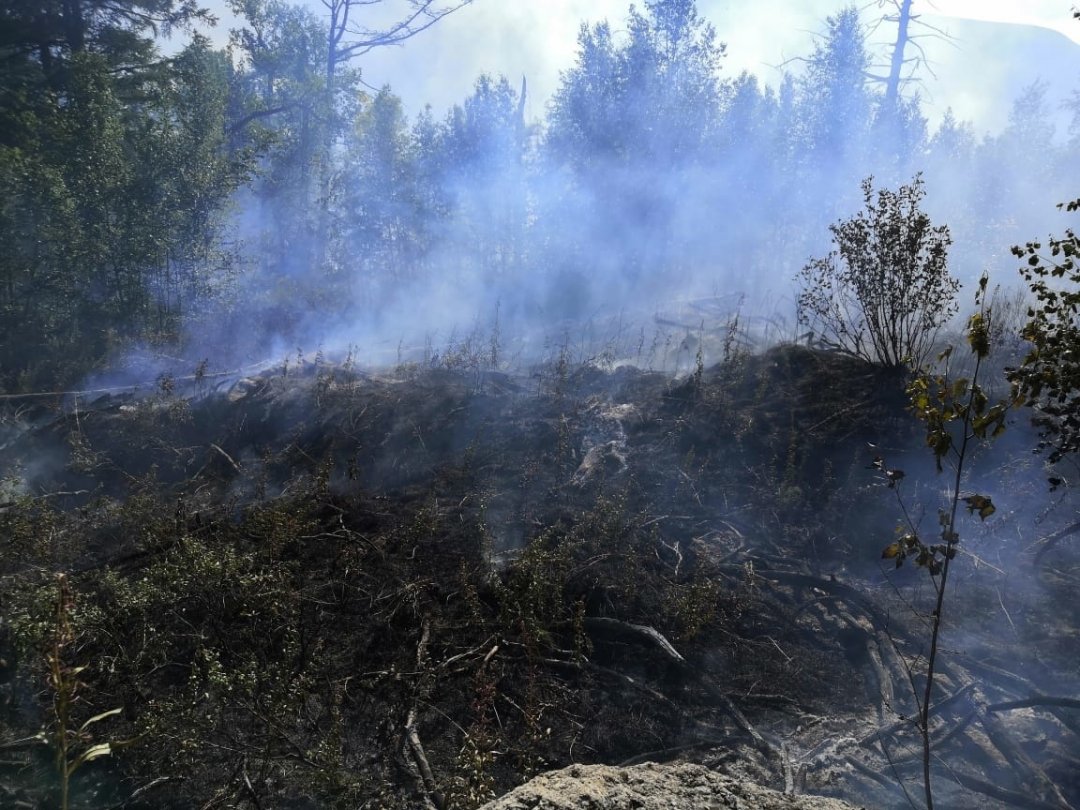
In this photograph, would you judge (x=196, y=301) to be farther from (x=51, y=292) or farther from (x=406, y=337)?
(x=406, y=337)

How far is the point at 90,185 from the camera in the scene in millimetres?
11781

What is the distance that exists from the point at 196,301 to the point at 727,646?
13.5m

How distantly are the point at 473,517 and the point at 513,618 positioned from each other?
170 cm

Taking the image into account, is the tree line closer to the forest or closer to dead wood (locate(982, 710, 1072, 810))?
the forest

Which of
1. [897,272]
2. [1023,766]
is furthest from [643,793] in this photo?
[897,272]

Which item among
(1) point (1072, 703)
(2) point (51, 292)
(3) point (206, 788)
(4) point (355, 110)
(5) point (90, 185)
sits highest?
(4) point (355, 110)

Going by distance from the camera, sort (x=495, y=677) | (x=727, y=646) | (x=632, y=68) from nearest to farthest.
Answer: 1. (x=495, y=677)
2. (x=727, y=646)
3. (x=632, y=68)

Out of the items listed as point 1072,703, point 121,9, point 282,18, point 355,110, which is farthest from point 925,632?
point 282,18

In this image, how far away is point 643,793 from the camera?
2205 mm

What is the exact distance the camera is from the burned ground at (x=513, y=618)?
3.45m

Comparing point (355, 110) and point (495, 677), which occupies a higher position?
point (355, 110)

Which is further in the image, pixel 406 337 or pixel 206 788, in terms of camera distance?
pixel 406 337

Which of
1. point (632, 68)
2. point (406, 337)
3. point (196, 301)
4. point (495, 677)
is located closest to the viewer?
point (495, 677)

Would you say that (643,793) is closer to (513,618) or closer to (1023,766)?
(513,618)
